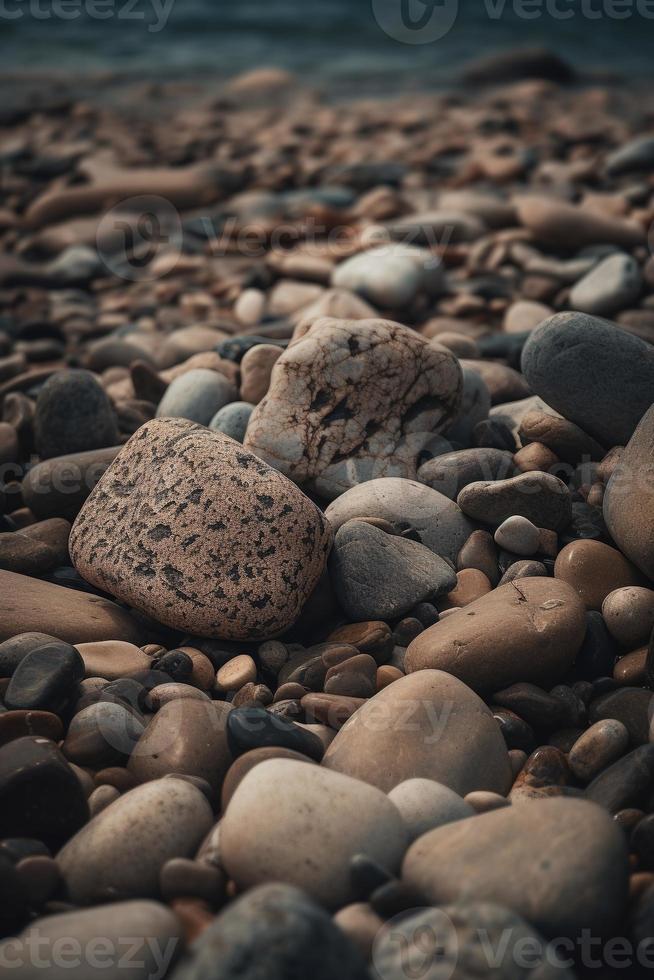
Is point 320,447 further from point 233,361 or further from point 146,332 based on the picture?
point 146,332

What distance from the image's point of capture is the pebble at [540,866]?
1.62 meters

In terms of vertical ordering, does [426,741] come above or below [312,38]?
below

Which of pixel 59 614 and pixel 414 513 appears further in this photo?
pixel 414 513

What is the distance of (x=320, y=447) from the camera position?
308 cm

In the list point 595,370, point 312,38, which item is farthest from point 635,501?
point 312,38

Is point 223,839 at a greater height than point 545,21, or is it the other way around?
point 545,21

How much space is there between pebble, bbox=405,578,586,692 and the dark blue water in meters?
11.9

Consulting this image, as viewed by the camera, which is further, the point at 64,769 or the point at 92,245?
the point at 92,245

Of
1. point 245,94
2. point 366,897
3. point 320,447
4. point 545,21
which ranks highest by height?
point 545,21

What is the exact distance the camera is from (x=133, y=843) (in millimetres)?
1853

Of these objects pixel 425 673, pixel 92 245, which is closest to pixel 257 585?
pixel 425 673

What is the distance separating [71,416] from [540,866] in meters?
2.51

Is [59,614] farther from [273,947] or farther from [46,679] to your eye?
[273,947]

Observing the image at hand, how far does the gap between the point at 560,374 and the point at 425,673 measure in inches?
Answer: 51.9
